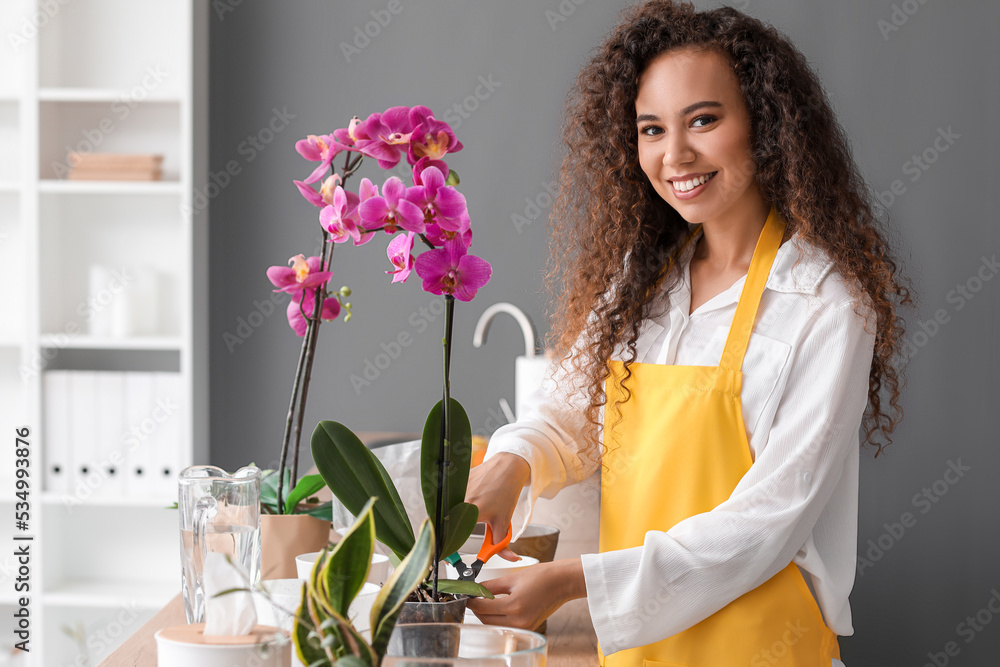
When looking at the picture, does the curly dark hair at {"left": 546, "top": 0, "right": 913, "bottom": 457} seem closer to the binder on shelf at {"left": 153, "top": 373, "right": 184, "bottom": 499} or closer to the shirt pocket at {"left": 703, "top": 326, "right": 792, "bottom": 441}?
the shirt pocket at {"left": 703, "top": 326, "right": 792, "bottom": 441}

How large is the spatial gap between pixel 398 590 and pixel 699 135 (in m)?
0.84

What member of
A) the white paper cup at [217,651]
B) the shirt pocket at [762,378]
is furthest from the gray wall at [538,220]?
the white paper cup at [217,651]

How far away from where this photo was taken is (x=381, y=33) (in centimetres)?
269

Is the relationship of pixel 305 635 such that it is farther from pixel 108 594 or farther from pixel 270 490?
pixel 108 594

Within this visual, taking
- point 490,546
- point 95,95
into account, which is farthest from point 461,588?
point 95,95

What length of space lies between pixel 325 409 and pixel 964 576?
200 cm

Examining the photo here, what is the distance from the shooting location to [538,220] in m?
2.67

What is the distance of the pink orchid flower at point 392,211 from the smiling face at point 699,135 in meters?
0.56

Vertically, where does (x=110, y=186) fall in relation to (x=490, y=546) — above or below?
above

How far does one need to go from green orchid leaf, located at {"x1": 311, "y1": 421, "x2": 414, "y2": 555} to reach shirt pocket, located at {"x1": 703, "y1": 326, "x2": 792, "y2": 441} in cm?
54

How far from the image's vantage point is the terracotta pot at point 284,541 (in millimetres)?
989

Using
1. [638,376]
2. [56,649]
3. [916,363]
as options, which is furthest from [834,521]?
[56,649]

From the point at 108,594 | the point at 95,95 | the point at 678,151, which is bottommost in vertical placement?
the point at 108,594

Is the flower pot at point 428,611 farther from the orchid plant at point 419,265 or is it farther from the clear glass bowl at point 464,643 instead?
the clear glass bowl at point 464,643
